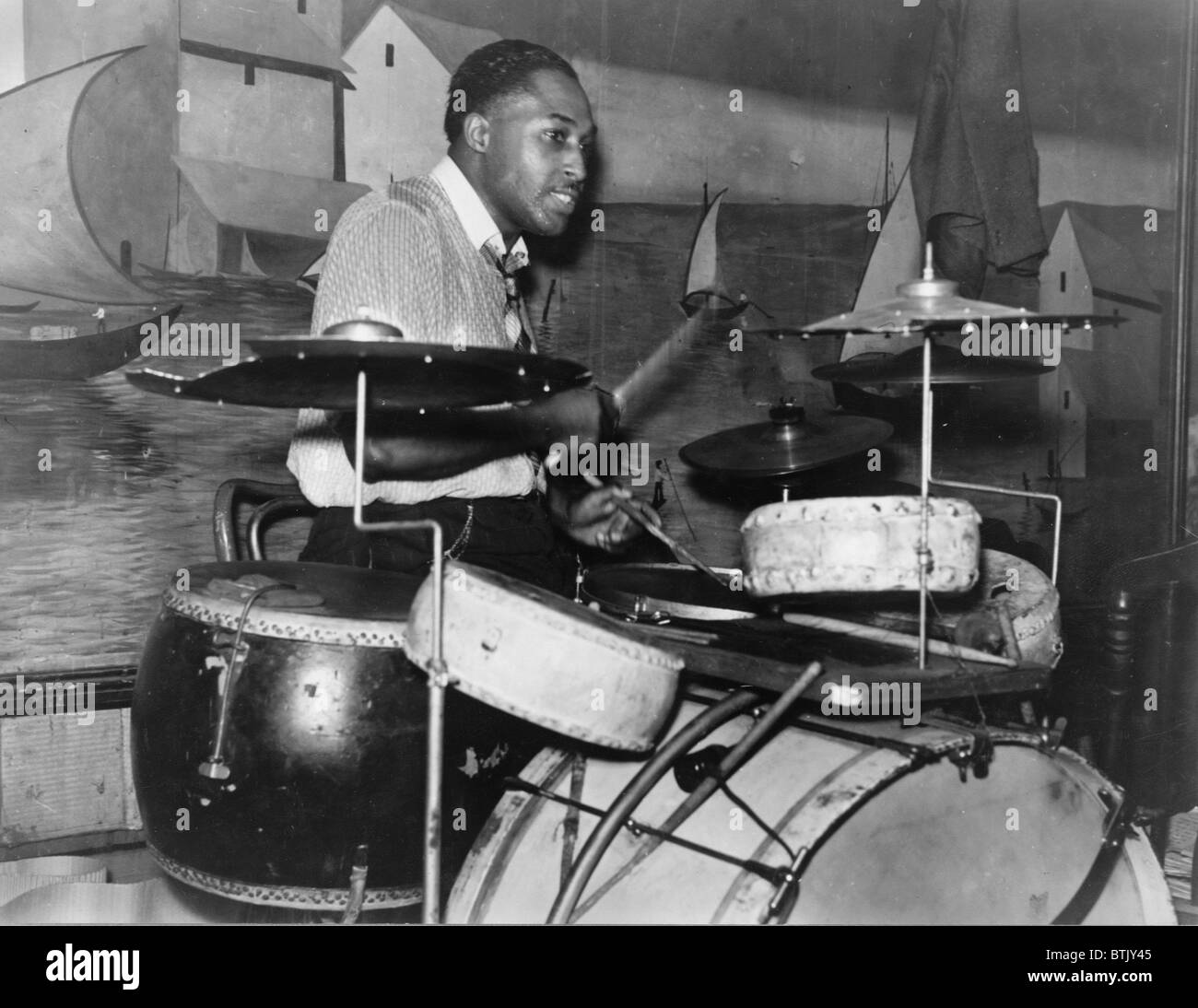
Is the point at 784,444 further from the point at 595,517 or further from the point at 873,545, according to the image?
the point at 873,545

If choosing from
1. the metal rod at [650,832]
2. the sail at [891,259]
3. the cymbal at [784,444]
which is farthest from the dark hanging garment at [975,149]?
the metal rod at [650,832]

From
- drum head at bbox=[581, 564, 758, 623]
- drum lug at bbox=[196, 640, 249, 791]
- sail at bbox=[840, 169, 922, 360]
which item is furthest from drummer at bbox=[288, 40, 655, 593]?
sail at bbox=[840, 169, 922, 360]

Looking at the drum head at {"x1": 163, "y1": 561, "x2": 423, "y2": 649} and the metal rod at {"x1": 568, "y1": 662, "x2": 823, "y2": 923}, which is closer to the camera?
the metal rod at {"x1": 568, "y1": 662, "x2": 823, "y2": 923}

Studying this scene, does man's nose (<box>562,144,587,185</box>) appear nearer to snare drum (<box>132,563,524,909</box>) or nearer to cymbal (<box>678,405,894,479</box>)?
cymbal (<box>678,405,894,479</box>)

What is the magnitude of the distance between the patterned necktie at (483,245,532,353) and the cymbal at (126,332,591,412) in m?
0.91

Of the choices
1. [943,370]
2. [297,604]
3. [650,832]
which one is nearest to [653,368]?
[943,370]

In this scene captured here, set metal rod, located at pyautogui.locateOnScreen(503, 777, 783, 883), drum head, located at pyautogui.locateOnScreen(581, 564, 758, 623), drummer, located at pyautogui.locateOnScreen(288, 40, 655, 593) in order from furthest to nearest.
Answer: drummer, located at pyautogui.locateOnScreen(288, 40, 655, 593), drum head, located at pyautogui.locateOnScreen(581, 564, 758, 623), metal rod, located at pyautogui.locateOnScreen(503, 777, 783, 883)

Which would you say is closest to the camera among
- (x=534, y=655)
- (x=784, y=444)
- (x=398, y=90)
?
(x=534, y=655)

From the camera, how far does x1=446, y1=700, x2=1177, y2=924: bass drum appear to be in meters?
1.68

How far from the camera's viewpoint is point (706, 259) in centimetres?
360

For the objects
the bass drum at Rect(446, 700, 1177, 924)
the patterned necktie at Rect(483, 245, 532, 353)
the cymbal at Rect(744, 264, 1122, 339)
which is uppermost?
the patterned necktie at Rect(483, 245, 532, 353)

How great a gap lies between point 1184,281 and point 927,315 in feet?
9.84

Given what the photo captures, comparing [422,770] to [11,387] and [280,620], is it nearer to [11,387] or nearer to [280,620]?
[280,620]
